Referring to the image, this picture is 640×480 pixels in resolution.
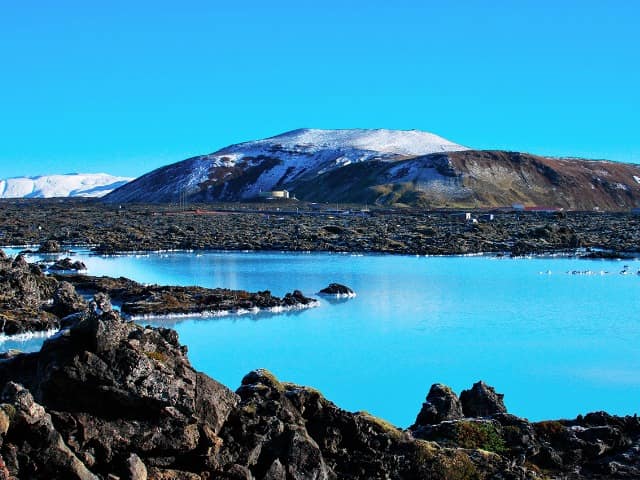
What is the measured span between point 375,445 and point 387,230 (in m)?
55.3

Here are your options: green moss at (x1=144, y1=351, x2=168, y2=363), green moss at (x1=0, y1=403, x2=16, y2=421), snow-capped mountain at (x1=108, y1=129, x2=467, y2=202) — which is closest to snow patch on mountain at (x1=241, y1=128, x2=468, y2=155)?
snow-capped mountain at (x1=108, y1=129, x2=467, y2=202)

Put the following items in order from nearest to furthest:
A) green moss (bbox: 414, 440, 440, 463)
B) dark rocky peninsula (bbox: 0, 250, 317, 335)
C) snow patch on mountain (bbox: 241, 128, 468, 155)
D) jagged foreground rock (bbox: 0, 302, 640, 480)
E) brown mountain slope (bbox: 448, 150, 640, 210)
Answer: jagged foreground rock (bbox: 0, 302, 640, 480) → green moss (bbox: 414, 440, 440, 463) → dark rocky peninsula (bbox: 0, 250, 317, 335) → brown mountain slope (bbox: 448, 150, 640, 210) → snow patch on mountain (bbox: 241, 128, 468, 155)

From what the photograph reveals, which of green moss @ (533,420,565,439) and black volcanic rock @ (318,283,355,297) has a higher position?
black volcanic rock @ (318,283,355,297)

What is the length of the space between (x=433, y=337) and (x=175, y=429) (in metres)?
14.2

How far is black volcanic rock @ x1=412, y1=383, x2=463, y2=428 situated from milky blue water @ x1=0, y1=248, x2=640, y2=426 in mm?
1748

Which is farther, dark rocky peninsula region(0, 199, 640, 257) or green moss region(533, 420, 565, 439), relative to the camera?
dark rocky peninsula region(0, 199, 640, 257)

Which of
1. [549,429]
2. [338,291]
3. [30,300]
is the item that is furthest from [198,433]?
[338,291]

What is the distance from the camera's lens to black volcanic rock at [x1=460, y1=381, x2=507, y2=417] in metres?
11.4

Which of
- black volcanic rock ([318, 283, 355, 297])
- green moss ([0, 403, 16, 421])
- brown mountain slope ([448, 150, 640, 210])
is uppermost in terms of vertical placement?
brown mountain slope ([448, 150, 640, 210])

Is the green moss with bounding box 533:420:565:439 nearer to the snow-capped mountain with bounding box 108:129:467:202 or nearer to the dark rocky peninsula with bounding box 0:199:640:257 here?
the dark rocky peninsula with bounding box 0:199:640:257

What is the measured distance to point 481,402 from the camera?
1151 centimetres

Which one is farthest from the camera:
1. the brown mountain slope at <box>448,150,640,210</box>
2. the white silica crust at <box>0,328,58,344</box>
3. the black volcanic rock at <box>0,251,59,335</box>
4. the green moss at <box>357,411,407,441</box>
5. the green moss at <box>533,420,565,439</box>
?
the brown mountain slope at <box>448,150,640,210</box>

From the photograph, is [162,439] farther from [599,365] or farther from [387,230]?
[387,230]

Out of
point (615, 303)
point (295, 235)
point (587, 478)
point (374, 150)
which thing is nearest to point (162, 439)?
point (587, 478)
